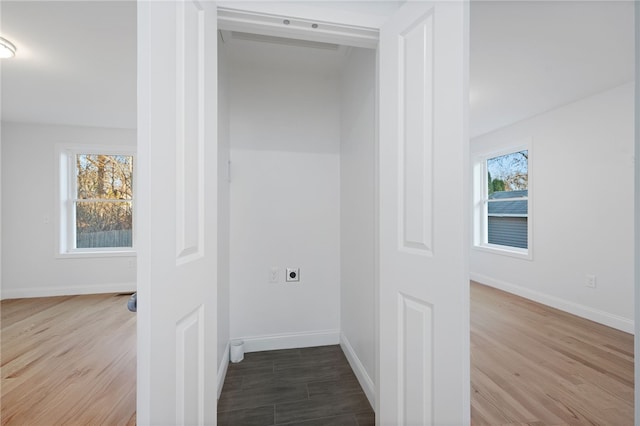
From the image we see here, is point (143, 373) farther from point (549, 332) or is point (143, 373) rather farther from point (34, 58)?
point (549, 332)

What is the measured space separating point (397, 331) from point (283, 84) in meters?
2.10

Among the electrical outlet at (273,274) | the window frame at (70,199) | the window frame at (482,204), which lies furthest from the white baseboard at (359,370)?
the window frame at (70,199)

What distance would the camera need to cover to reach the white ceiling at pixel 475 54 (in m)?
1.73

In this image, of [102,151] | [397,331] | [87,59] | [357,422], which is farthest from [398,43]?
[102,151]

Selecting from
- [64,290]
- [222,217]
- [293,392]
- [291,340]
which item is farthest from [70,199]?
[293,392]

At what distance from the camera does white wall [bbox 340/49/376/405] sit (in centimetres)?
169

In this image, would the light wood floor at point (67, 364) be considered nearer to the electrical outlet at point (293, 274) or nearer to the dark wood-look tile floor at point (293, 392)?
the dark wood-look tile floor at point (293, 392)

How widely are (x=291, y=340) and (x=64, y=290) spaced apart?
374 centimetres

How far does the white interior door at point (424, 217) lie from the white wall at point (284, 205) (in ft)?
3.74

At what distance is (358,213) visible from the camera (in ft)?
6.38

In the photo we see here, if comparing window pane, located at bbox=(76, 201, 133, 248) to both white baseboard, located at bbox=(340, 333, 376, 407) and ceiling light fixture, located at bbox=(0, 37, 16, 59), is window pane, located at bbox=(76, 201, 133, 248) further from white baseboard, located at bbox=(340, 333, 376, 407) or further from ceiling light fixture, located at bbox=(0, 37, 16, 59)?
white baseboard, located at bbox=(340, 333, 376, 407)

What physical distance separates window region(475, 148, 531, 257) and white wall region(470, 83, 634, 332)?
26cm

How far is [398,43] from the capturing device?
1144 millimetres

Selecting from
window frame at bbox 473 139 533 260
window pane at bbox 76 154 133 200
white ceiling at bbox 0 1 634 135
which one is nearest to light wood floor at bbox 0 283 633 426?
window frame at bbox 473 139 533 260
